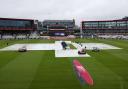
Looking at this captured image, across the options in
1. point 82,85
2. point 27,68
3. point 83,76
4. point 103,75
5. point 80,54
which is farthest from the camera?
point 80,54

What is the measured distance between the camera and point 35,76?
3781 cm

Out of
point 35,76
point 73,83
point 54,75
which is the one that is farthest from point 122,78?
point 35,76

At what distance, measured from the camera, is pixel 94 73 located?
3978 cm

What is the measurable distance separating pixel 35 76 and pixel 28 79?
2285mm

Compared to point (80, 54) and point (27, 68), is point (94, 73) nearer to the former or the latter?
point (27, 68)

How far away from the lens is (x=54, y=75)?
38500 mm

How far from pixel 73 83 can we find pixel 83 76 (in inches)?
169

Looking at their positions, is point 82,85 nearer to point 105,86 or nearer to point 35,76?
point 105,86

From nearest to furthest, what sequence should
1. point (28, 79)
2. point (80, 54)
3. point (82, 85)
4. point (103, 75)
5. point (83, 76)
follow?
point (83, 76), point (82, 85), point (28, 79), point (103, 75), point (80, 54)

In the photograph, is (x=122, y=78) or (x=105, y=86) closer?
(x=105, y=86)

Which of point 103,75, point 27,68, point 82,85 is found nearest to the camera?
point 82,85

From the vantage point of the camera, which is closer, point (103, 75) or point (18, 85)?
point (18, 85)

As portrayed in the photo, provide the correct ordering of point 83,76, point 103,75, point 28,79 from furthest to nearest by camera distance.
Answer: point 103,75
point 28,79
point 83,76

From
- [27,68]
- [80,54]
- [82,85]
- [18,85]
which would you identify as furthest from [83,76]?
[80,54]
